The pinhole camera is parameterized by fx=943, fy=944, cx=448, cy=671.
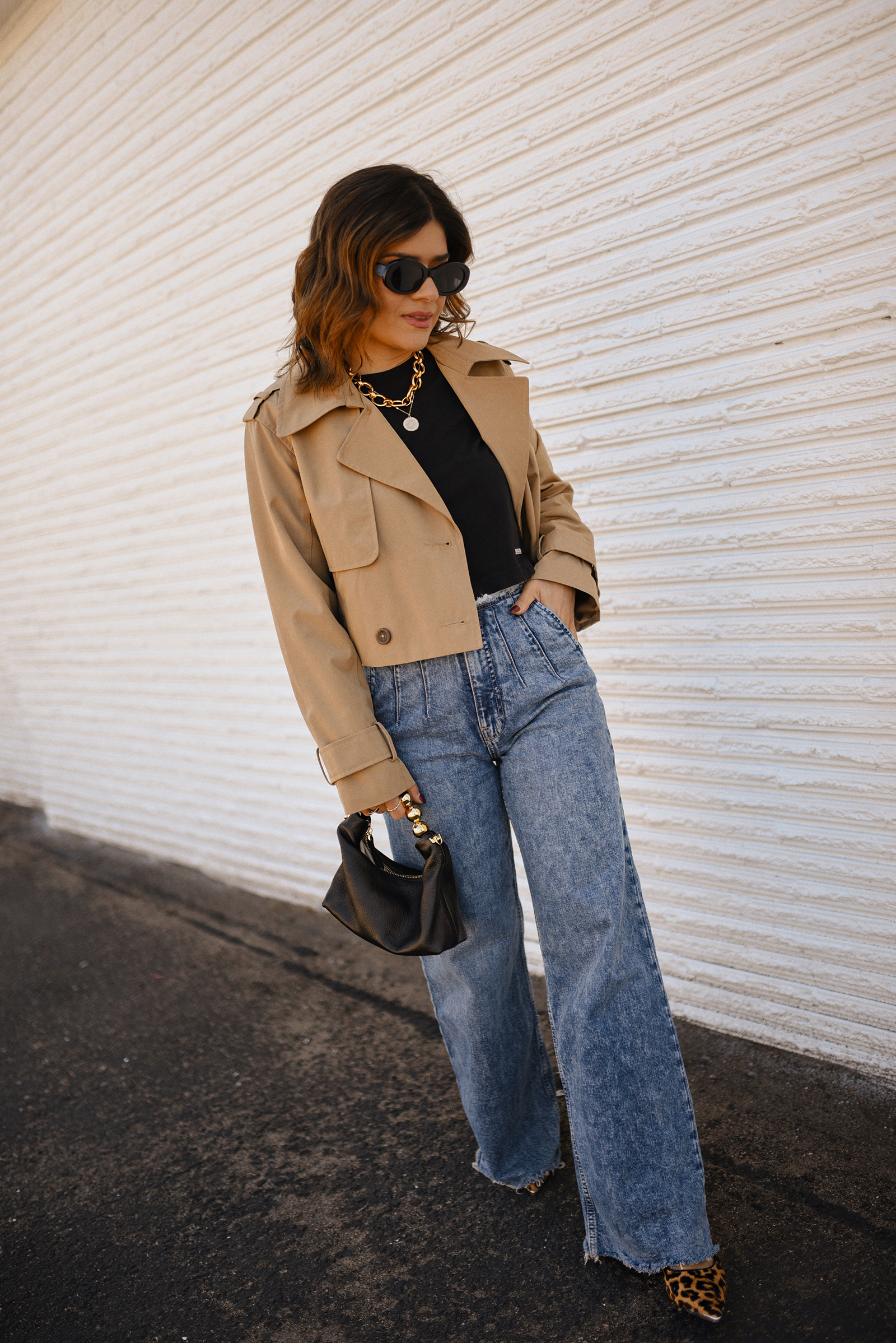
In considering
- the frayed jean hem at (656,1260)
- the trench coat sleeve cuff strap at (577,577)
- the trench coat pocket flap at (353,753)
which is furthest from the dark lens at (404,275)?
the frayed jean hem at (656,1260)

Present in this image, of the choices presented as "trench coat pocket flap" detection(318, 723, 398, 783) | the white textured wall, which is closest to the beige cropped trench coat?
"trench coat pocket flap" detection(318, 723, 398, 783)

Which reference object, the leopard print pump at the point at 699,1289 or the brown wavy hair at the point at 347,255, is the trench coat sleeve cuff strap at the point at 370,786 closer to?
the brown wavy hair at the point at 347,255

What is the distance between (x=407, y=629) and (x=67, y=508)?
416 cm

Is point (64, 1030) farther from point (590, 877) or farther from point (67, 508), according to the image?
point (67, 508)

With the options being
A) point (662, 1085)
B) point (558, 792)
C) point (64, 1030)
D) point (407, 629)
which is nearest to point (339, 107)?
point (407, 629)

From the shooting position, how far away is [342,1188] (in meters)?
2.38

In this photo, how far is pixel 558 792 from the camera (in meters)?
1.87

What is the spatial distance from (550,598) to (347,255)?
2.53 ft

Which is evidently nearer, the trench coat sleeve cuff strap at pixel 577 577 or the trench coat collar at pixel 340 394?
the trench coat collar at pixel 340 394

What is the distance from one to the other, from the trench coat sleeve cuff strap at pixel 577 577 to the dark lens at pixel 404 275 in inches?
23.8

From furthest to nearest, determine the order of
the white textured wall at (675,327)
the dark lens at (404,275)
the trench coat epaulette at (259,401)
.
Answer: the white textured wall at (675,327) < the trench coat epaulette at (259,401) < the dark lens at (404,275)

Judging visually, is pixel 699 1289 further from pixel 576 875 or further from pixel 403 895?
pixel 403 895

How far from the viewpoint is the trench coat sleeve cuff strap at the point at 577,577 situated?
1967mm

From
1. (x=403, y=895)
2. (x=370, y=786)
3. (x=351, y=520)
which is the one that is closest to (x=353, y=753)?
(x=370, y=786)
